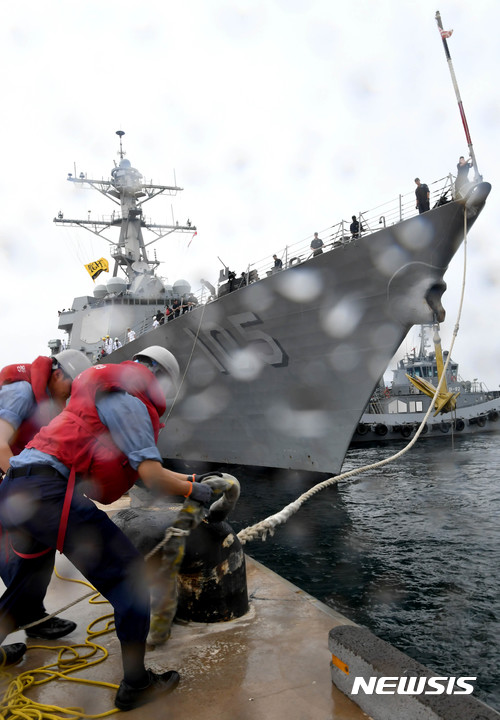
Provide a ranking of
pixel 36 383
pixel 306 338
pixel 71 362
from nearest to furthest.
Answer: pixel 36 383 → pixel 71 362 → pixel 306 338

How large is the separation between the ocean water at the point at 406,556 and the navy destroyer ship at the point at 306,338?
Result: 1.60m

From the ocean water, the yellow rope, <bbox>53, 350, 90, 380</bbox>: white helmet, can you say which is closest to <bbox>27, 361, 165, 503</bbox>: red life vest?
the yellow rope

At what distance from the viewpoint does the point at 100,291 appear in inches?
838

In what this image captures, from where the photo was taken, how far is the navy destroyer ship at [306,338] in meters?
9.32

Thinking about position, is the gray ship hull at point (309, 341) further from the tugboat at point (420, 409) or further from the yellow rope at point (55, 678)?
the tugboat at point (420, 409)

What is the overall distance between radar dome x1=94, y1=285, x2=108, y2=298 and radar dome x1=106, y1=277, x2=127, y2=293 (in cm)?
38

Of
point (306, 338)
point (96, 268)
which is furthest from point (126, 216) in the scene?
point (306, 338)

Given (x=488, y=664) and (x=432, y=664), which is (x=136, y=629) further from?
(x=488, y=664)

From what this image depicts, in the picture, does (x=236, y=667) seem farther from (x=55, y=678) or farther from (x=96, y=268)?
(x=96, y=268)

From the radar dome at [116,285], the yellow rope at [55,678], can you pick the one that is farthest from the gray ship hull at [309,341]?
the yellow rope at [55,678]

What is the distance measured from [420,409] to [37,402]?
98.4ft

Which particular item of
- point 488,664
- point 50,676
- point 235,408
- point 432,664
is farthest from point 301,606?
point 235,408

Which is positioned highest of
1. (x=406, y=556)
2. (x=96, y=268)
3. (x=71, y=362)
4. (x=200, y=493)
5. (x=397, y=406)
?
(x=96, y=268)

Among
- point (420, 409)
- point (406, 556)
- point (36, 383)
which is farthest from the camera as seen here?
point (420, 409)
